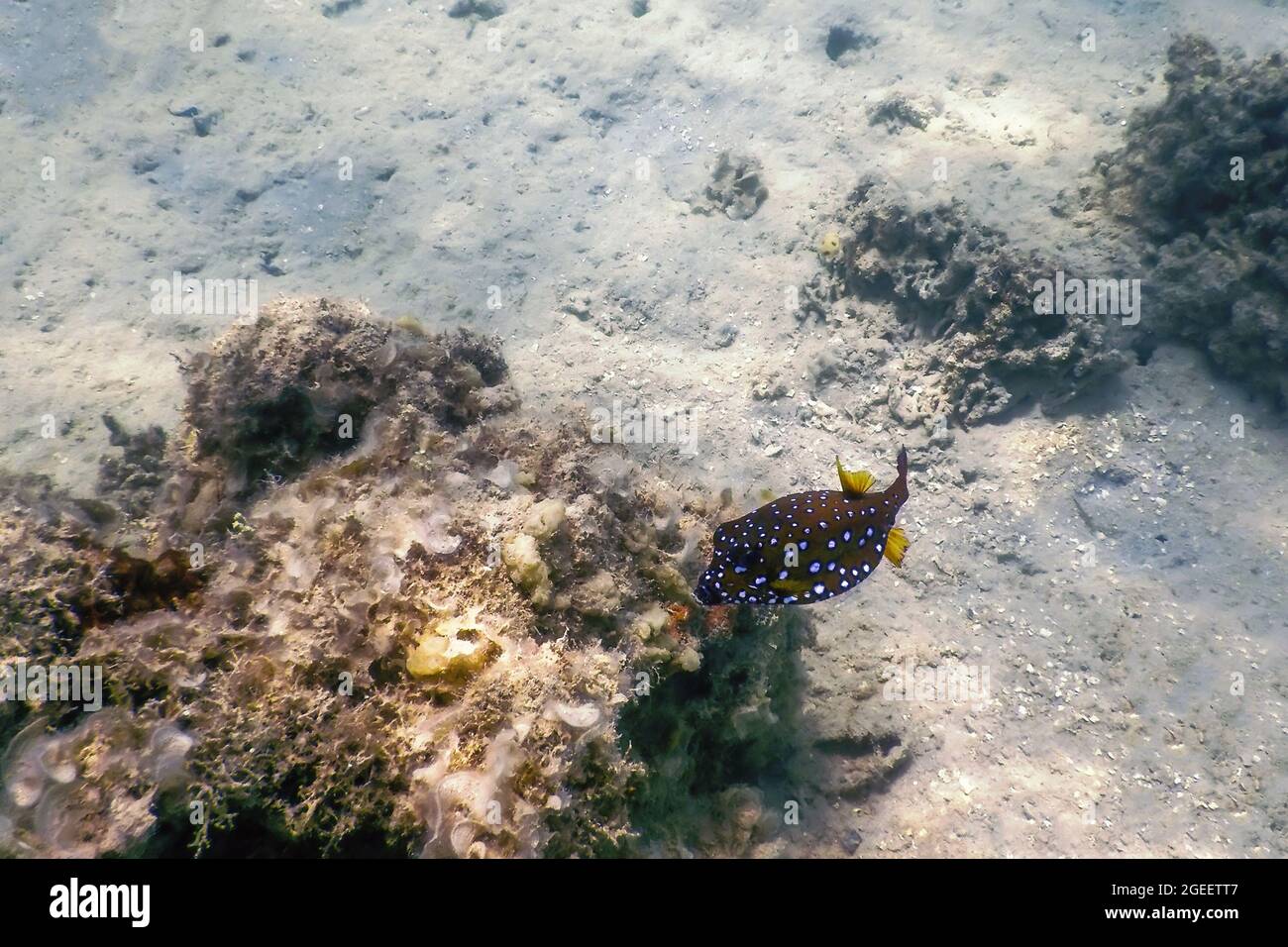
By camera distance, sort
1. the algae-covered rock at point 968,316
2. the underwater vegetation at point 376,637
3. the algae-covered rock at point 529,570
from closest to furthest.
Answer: the underwater vegetation at point 376,637, the algae-covered rock at point 529,570, the algae-covered rock at point 968,316

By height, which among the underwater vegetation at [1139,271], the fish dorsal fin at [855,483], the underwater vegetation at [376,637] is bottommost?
the underwater vegetation at [376,637]

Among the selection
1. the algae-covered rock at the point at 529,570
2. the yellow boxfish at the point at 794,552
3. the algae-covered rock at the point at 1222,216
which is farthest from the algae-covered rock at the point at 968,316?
the algae-covered rock at the point at 529,570

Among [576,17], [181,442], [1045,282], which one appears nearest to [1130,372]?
[1045,282]

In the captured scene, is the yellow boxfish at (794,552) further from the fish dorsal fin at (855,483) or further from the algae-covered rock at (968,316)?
Answer: the algae-covered rock at (968,316)

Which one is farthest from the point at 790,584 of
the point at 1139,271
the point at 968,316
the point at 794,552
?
the point at 1139,271

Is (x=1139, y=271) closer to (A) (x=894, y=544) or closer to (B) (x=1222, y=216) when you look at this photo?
(B) (x=1222, y=216)

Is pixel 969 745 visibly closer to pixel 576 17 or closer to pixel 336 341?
pixel 336 341

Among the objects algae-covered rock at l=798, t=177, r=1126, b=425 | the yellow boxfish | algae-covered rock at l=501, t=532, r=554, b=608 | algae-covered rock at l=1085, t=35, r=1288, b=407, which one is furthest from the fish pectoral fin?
algae-covered rock at l=1085, t=35, r=1288, b=407
